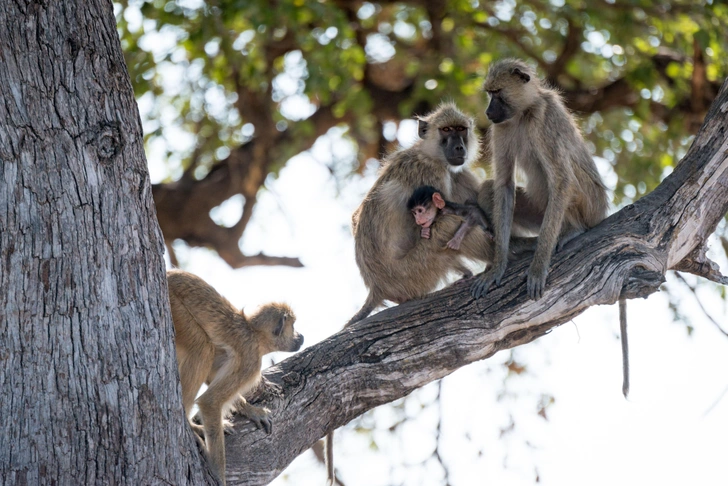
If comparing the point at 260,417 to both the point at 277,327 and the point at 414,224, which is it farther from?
the point at 414,224

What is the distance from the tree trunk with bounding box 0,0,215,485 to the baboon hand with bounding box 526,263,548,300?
204 centimetres

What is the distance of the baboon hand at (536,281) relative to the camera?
4367 millimetres

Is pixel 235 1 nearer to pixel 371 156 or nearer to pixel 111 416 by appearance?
pixel 371 156

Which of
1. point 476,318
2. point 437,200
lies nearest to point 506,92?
point 437,200

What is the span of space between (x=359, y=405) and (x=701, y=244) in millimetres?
2233

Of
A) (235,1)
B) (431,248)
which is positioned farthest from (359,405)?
(235,1)

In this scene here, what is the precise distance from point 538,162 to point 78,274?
3.18m

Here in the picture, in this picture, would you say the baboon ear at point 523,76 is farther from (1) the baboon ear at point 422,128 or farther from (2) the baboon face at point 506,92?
(1) the baboon ear at point 422,128

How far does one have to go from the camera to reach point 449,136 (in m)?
5.48

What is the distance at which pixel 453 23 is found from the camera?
29.4ft

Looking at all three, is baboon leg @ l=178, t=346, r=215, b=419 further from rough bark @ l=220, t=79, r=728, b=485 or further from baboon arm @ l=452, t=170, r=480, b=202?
baboon arm @ l=452, t=170, r=480, b=202

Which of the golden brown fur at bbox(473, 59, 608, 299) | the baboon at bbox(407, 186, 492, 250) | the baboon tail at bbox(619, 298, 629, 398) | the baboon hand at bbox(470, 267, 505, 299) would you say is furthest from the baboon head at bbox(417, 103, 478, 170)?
the baboon tail at bbox(619, 298, 629, 398)

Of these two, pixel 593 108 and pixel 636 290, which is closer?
pixel 636 290

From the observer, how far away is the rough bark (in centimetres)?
397
